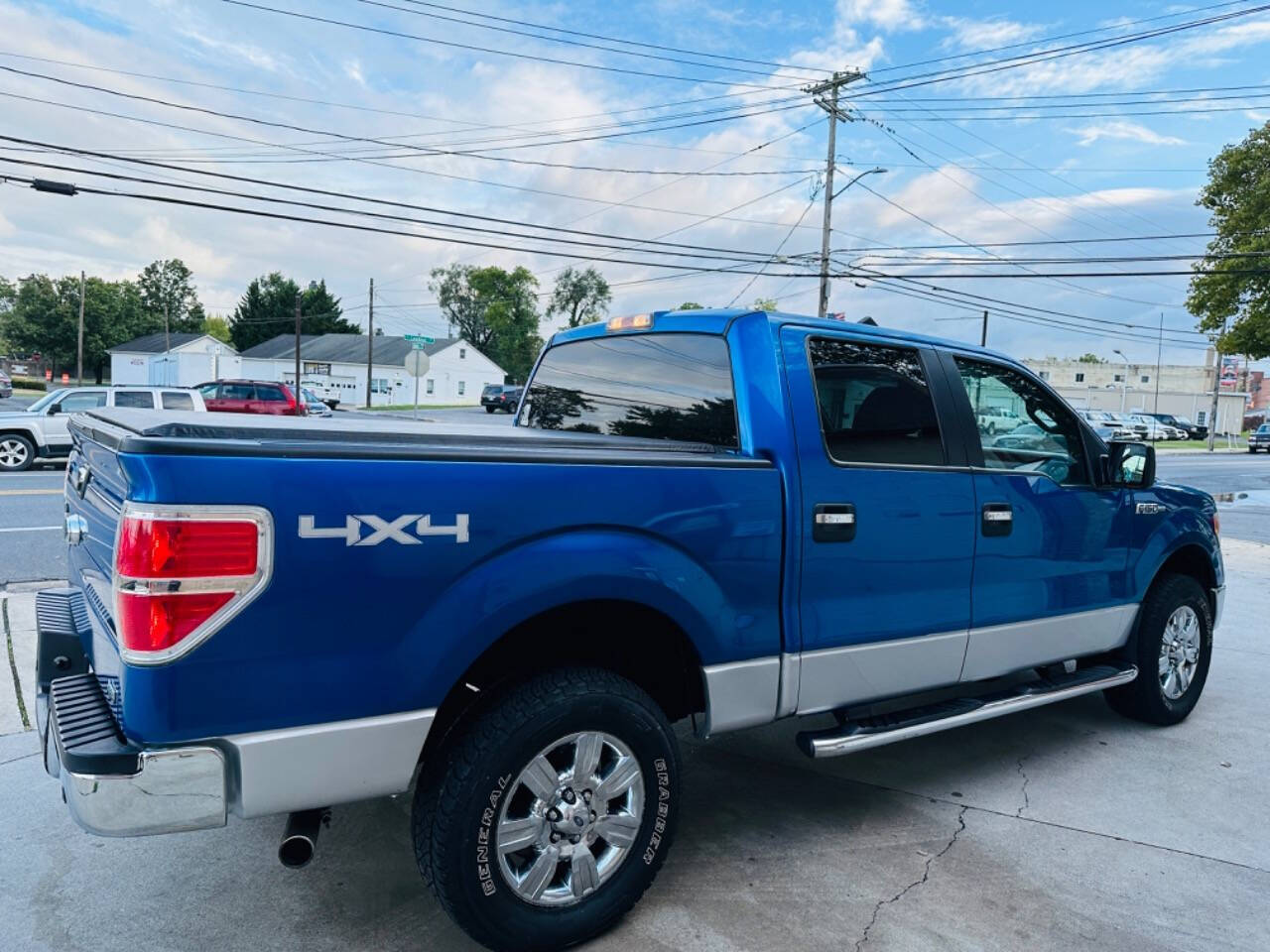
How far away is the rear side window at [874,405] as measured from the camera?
3316 mm

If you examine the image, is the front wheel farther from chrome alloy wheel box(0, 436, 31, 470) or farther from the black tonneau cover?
chrome alloy wheel box(0, 436, 31, 470)

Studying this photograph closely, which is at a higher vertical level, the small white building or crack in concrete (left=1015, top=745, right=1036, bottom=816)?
the small white building

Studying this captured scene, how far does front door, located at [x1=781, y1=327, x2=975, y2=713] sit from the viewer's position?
3162 millimetres

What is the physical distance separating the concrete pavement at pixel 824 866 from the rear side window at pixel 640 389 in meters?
1.61

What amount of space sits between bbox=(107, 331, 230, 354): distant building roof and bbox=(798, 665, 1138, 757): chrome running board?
7949cm

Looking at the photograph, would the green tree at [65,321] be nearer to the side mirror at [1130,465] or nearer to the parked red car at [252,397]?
the parked red car at [252,397]

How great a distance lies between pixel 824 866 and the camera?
327cm

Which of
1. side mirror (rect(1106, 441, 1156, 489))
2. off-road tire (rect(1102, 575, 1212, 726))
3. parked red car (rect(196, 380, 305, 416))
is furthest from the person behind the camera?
parked red car (rect(196, 380, 305, 416))

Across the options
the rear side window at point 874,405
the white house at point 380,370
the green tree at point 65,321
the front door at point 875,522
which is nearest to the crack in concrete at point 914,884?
the front door at point 875,522

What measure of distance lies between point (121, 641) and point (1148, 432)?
63.1 metres

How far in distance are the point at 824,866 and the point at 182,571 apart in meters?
2.46

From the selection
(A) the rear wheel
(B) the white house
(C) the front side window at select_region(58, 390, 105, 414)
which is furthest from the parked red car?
(B) the white house

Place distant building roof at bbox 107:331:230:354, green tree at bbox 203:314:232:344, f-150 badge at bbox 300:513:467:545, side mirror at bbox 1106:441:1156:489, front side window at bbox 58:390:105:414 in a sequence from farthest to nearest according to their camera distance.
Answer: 1. green tree at bbox 203:314:232:344
2. distant building roof at bbox 107:331:230:354
3. front side window at bbox 58:390:105:414
4. side mirror at bbox 1106:441:1156:489
5. f-150 badge at bbox 300:513:467:545

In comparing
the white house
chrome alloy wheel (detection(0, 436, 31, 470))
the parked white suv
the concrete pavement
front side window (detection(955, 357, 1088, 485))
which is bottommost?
the concrete pavement
